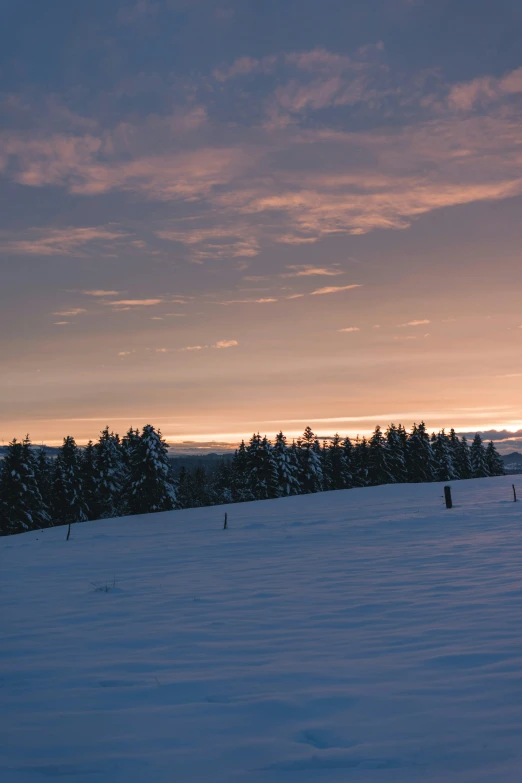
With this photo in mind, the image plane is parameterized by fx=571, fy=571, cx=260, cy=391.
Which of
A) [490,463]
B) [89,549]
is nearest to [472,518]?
[89,549]

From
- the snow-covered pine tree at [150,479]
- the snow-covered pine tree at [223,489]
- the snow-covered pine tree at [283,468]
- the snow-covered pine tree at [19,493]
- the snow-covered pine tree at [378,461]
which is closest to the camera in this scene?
the snow-covered pine tree at [19,493]

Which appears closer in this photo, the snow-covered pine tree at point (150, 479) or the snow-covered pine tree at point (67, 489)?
Result: the snow-covered pine tree at point (150, 479)

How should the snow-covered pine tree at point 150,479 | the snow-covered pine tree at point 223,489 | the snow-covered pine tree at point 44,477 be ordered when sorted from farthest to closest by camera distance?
the snow-covered pine tree at point 223,489 → the snow-covered pine tree at point 44,477 → the snow-covered pine tree at point 150,479

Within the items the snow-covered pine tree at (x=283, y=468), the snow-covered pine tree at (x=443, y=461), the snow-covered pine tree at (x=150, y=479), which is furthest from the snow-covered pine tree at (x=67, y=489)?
the snow-covered pine tree at (x=443, y=461)

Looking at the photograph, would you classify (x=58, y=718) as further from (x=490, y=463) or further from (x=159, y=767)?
(x=490, y=463)

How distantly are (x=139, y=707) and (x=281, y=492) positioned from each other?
5373 centimetres

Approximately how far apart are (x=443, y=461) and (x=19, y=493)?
5184 cm

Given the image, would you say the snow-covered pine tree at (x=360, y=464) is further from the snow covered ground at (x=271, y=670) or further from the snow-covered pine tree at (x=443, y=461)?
the snow covered ground at (x=271, y=670)

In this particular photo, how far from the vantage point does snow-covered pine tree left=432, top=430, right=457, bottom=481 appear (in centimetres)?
7488

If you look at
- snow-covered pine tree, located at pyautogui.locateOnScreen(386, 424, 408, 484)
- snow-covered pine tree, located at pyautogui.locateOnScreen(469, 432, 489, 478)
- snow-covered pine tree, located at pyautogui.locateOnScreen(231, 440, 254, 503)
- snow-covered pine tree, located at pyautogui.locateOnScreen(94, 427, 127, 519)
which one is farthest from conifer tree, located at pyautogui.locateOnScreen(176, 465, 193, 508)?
snow-covered pine tree, located at pyautogui.locateOnScreen(469, 432, 489, 478)

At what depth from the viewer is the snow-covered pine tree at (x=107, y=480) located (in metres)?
58.6

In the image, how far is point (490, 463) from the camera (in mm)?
85125

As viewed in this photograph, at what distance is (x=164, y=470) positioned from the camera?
164ft

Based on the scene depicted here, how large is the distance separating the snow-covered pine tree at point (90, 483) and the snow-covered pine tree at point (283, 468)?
18.7 m
